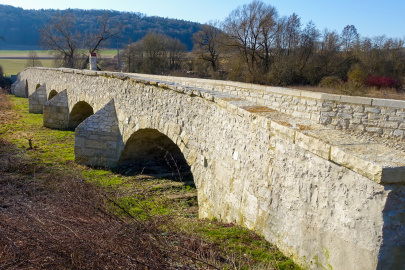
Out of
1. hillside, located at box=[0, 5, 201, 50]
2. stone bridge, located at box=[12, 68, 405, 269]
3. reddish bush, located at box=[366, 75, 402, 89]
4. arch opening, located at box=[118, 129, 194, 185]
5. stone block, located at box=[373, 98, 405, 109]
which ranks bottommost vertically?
arch opening, located at box=[118, 129, 194, 185]

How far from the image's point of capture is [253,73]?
81.1 feet

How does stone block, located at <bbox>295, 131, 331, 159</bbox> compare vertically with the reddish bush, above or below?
below

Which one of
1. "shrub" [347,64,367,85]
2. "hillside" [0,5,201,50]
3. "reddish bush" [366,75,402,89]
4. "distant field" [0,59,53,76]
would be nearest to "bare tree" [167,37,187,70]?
"shrub" [347,64,367,85]

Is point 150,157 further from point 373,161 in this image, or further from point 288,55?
point 288,55

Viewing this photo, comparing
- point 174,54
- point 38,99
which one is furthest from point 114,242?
point 174,54

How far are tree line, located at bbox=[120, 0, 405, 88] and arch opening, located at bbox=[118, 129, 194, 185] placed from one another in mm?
14888

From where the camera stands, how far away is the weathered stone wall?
837cm

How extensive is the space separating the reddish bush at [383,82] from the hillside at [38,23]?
65.5 m

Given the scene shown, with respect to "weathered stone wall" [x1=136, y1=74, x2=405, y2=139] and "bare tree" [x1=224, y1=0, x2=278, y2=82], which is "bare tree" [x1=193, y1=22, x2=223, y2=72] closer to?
"bare tree" [x1=224, y1=0, x2=278, y2=82]

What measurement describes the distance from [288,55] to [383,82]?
7.81m

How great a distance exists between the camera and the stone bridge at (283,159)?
2348 millimetres

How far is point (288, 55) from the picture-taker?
26.4 metres

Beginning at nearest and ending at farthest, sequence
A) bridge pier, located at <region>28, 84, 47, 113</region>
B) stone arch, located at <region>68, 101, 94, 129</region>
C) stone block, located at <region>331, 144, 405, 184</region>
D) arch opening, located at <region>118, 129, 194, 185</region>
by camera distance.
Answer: stone block, located at <region>331, 144, 405, 184</region> < arch opening, located at <region>118, 129, 194, 185</region> < stone arch, located at <region>68, 101, 94, 129</region> < bridge pier, located at <region>28, 84, 47, 113</region>

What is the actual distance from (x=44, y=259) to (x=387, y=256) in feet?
8.73
